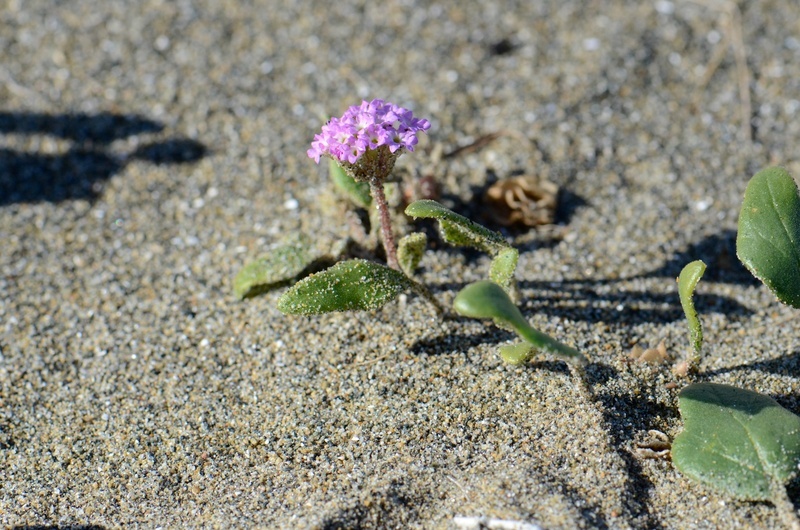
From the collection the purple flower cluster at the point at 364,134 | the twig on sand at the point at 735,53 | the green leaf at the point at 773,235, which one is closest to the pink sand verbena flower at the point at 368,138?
the purple flower cluster at the point at 364,134

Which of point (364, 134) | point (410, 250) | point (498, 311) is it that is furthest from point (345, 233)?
point (498, 311)

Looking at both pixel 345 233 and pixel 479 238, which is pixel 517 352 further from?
pixel 345 233

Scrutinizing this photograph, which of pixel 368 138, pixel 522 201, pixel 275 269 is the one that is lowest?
pixel 275 269

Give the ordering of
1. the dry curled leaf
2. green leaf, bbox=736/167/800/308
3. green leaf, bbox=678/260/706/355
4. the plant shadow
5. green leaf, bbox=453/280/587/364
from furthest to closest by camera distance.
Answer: the plant shadow, the dry curled leaf, green leaf, bbox=736/167/800/308, green leaf, bbox=678/260/706/355, green leaf, bbox=453/280/587/364

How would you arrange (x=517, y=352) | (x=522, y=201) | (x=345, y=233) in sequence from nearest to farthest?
(x=517, y=352) < (x=345, y=233) < (x=522, y=201)

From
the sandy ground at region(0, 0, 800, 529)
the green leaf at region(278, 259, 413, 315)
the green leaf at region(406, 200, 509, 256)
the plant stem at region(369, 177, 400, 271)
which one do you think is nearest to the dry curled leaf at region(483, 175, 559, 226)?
the sandy ground at region(0, 0, 800, 529)

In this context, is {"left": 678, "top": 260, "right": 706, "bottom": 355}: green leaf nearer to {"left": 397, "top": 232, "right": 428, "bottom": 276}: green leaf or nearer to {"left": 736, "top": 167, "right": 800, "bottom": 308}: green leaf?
{"left": 736, "top": 167, "right": 800, "bottom": 308}: green leaf
